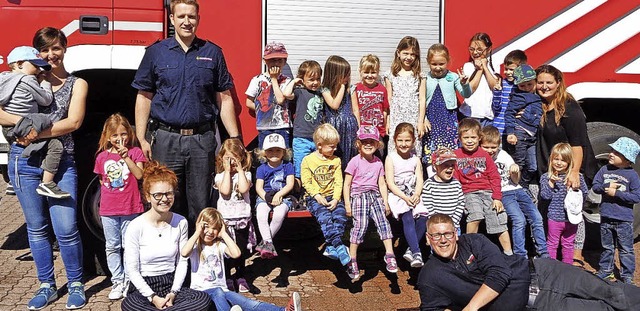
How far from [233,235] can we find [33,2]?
2421mm

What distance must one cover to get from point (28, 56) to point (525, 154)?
4118mm

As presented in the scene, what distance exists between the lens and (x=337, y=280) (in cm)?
645

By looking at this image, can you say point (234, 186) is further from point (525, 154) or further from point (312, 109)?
point (525, 154)

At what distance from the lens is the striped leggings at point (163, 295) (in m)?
4.99

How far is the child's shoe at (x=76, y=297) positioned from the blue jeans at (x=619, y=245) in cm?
425

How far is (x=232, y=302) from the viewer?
5215 mm

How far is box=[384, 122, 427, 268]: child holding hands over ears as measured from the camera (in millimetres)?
6012

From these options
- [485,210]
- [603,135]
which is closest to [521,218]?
[485,210]

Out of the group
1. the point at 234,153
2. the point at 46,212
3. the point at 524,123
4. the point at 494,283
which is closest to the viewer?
the point at 494,283

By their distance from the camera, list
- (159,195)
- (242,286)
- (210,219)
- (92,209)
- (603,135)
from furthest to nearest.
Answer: (603,135) → (92,209) → (242,286) → (210,219) → (159,195)

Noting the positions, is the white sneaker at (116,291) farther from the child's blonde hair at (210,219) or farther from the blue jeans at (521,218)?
the blue jeans at (521,218)

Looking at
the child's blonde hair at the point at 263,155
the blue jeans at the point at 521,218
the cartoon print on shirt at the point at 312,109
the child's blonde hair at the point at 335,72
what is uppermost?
the child's blonde hair at the point at 335,72

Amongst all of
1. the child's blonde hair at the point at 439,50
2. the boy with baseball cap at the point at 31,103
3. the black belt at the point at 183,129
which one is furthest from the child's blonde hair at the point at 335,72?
the boy with baseball cap at the point at 31,103

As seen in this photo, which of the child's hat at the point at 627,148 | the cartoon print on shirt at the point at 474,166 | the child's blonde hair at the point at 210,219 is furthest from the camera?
the child's hat at the point at 627,148
